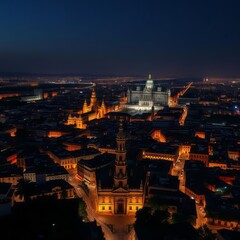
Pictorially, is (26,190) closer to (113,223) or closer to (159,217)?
(113,223)

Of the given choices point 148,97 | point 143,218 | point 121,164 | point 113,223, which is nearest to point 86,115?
point 148,97

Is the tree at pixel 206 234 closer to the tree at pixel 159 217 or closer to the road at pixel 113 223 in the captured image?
the tree at pixel 159 217

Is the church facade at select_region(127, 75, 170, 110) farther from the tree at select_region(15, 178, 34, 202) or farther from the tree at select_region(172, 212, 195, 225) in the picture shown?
the tree at select_region(172, 212, 195, 225)

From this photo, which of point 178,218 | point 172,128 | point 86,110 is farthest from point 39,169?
point 86,110

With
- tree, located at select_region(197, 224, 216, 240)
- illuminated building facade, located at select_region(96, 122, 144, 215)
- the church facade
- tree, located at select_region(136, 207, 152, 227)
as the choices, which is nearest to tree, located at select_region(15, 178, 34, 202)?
illuminated building facade, located at select_region(96, 122, 144, 215)


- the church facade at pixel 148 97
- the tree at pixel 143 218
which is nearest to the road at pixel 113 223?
the tree at pixel 143 218

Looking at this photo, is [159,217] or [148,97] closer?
[159,217]
